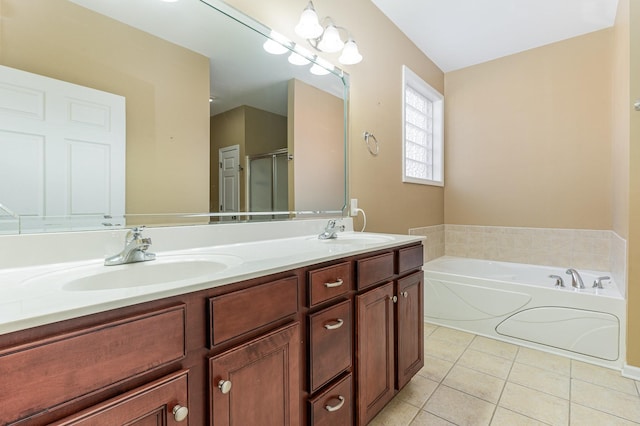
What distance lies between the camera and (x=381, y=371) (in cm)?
140

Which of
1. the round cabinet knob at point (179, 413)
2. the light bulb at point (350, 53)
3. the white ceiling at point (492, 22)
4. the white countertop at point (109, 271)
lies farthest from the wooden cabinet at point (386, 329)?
the white ceiling at point (492, 22)

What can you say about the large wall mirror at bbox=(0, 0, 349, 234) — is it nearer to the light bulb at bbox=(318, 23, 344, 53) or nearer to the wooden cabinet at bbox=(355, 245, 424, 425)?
the light bulb at bbox=(318, 23, 344, 53)

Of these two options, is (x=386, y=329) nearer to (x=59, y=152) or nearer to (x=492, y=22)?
(x=59, y=152)

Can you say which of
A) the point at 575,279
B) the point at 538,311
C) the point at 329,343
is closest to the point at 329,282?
the point at 329,343

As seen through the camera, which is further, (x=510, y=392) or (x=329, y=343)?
(x=510, y=392)

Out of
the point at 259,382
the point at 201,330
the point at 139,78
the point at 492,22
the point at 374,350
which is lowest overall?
the point at 374,350

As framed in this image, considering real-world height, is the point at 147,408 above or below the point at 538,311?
above

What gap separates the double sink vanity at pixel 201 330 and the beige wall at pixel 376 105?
877 mm

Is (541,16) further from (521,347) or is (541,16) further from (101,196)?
(101,196)

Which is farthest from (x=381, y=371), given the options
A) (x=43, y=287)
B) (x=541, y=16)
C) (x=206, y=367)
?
(x=541, y=16)

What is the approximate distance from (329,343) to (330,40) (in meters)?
1.68

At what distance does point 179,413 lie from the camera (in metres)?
0.68

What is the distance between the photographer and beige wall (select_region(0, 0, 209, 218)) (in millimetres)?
952

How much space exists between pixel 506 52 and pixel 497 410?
3201 mm
